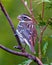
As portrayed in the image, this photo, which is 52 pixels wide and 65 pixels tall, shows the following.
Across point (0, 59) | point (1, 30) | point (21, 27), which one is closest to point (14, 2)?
point (1, 30)

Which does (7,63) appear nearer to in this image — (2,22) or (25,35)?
(2,22)

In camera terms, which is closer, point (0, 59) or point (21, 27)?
point (21, 27)

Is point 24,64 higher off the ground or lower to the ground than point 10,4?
higher

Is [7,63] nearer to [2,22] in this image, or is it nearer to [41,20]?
[2,22]

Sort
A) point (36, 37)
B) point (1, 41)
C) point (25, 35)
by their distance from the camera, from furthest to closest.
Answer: point (1, 41) < point (25, 35) < point (36, 37)

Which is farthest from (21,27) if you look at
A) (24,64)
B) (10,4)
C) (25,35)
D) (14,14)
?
(10,4)

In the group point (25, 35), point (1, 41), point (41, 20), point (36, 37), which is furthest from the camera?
point (1, 41)

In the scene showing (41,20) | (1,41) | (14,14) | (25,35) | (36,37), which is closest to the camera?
(41,20)

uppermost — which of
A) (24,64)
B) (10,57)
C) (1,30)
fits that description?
(24,64)

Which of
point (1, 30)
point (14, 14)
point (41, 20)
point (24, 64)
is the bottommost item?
point (1, 30)
